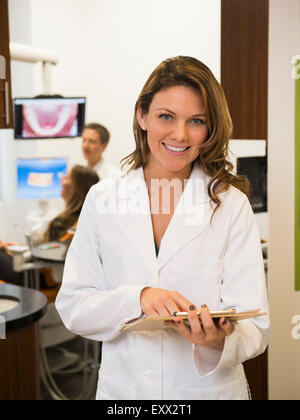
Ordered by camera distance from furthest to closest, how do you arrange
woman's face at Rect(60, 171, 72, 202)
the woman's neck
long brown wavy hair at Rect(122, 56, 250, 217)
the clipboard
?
1. woman's face at Rect(60, 171, 72, 202)
2. the woman's neck
3. long brown wavy hair at Rect(122, 56, 250, 217)
4. the clipboard

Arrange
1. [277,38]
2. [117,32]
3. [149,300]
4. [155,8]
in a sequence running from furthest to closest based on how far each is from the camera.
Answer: [117,32]
[277,38]
[155,8]
[149,300]

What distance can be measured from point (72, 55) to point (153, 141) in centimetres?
370

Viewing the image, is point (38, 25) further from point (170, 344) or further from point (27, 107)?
point (170, 344)

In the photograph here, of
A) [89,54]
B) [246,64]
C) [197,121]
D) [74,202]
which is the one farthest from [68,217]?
[197,121]

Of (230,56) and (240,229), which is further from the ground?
(230,56)

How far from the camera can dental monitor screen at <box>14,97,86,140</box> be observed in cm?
327

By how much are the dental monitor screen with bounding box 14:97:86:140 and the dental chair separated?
0.76 meters

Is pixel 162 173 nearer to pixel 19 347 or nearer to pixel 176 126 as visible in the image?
pixel 176 126

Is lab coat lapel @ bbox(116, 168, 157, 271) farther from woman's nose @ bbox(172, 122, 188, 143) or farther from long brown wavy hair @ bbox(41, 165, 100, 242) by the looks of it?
long brown wavy hair @ bbox(41, 165, 100, 242)

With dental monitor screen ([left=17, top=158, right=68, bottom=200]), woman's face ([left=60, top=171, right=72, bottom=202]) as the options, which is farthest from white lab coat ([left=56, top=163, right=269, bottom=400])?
dental monitor screen ([left=17, top=158, right=68, bottom=200])

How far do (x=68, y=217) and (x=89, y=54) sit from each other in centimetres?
168

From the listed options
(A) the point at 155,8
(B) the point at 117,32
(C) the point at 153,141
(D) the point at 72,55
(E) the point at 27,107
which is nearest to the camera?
(C) the point at 153,141

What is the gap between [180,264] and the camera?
1399 millimetres

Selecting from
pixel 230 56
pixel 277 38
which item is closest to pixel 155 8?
pixel 230 56
